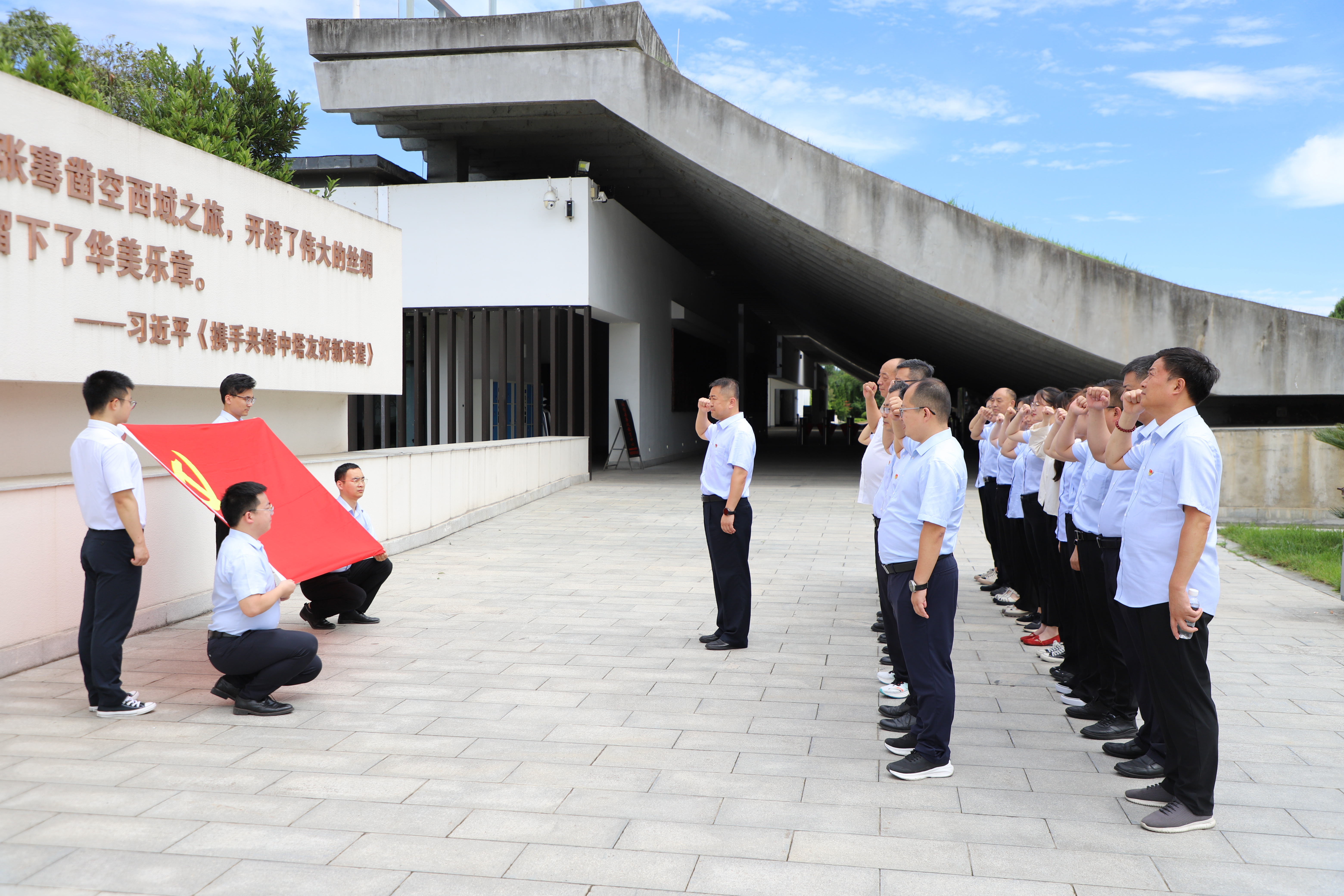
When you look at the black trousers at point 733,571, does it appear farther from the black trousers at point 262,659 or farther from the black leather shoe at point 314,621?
the black leather shoe at point 314,621

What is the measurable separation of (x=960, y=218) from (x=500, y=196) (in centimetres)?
766

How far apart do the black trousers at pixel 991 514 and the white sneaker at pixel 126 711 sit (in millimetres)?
5303

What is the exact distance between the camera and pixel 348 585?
5973 millimetres

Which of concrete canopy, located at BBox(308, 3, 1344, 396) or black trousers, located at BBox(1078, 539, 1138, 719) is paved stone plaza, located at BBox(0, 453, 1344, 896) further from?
concrete canopy, located at BBox(308, 3, 1344, 396)

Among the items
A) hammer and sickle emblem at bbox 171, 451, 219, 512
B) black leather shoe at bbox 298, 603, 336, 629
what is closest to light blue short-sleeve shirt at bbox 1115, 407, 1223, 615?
hammer and sickle emblem at bbox 171, 451, 219, 512

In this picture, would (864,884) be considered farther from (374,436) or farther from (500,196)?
(374,436)

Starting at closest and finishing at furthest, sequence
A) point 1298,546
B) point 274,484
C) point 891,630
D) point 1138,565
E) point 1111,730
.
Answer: point 1138,565, point 1111,730, point 891,630, point 274,484, point 1298,546

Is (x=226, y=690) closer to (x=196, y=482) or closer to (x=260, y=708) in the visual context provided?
(x=260, y=708)

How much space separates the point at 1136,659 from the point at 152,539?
5.48 meters

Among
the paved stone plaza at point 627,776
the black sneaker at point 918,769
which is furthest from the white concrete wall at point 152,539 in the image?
the black sneaker at point 918,769

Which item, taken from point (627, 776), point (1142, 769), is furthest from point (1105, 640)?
point (627, 776)

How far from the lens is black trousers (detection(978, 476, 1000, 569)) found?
275 inches

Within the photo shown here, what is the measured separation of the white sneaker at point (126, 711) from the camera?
14.0 ft

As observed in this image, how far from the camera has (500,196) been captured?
1656 cm
